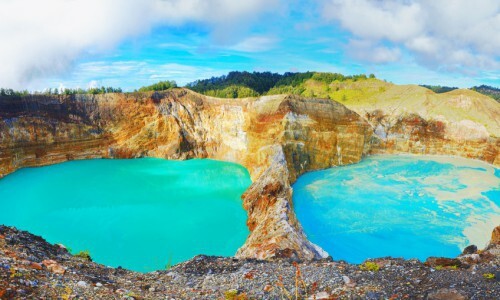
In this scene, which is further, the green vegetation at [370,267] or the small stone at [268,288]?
the green vegetation at [370,267]

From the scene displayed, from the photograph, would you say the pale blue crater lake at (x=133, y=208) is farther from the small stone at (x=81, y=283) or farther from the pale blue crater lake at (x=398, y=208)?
the small stone at (x=81, y=283)

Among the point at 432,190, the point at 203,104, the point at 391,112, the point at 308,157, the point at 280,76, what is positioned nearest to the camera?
the point at 432,190

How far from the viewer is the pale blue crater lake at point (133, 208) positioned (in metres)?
20.1

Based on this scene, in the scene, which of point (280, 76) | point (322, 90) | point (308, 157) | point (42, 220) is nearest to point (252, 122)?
point (308, 157)

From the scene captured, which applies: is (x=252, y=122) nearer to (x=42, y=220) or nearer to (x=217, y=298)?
(x=42, y=220)

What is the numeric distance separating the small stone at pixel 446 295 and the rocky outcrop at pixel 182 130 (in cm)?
2339

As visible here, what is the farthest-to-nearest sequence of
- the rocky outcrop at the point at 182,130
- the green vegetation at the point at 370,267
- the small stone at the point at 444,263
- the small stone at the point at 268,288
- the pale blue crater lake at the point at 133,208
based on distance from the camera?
1. the rocky outcrop at the point at 182,130
2. the pale blue crater lake at the point at 133,208
3. the small stone at the point at 444,263
4. the green vegetation at the point at 370,267
5. the small stone at the point at 268,288

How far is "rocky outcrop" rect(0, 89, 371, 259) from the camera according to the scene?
37094mm

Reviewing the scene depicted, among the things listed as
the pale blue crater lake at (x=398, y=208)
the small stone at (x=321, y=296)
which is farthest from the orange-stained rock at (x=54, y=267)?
the pale blue crater lake at (x=398, y=208)

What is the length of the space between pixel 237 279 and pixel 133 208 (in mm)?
18899

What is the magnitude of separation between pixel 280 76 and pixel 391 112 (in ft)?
109

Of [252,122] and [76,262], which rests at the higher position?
[252,122]

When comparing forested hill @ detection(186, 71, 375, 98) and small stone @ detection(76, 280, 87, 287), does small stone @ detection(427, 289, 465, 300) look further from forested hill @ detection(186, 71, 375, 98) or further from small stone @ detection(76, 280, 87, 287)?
forested hill @ detection(186, 71, 375, 98)

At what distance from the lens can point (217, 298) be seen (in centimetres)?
817
